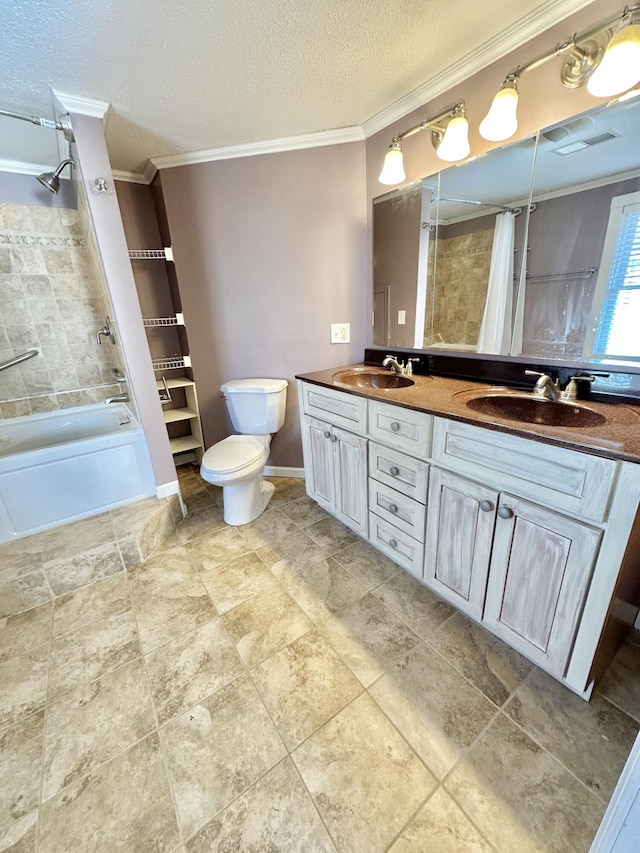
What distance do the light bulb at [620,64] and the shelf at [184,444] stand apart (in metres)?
2.70

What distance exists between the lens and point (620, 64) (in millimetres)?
969

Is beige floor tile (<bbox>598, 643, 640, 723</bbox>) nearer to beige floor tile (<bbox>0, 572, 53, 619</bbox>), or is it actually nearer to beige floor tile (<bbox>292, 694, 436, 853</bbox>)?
beige floor tile (<bbox>292, 694, 436, 853</bbox>)

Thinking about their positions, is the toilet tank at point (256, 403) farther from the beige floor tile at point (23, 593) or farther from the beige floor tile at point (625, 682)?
the beige floor tile at point (625, 682)

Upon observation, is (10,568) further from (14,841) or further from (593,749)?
(593,749)

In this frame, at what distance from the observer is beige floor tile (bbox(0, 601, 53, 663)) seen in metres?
1.39

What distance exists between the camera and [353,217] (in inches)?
81.4

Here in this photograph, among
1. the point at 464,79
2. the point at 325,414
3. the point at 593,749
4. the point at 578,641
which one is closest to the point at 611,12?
the point at 464,79

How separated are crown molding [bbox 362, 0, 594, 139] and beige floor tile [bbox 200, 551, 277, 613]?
238cm

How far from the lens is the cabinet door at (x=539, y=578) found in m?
0.97

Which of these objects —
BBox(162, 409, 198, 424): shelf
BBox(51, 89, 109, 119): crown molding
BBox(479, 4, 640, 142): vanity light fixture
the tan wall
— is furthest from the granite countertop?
BBox(51, 89, 109, 119): crown molding

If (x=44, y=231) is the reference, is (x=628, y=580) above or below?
below

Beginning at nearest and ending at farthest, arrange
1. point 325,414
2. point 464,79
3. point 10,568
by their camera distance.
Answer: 1. point 464,79
2. point 10,568
3. point 325,414

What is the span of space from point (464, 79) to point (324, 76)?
0.60 m

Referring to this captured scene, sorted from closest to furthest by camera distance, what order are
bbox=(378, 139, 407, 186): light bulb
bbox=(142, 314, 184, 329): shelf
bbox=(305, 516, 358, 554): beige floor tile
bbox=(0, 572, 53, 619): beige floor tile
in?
bbox=(0, 572, 53, 619): beige floor tile → bbox=(378, 139, 407, 186): light bulb → bbox=(305, 516, 358, 554): beige floor tile → bbox=(142, 314, 184, 329): shelf
